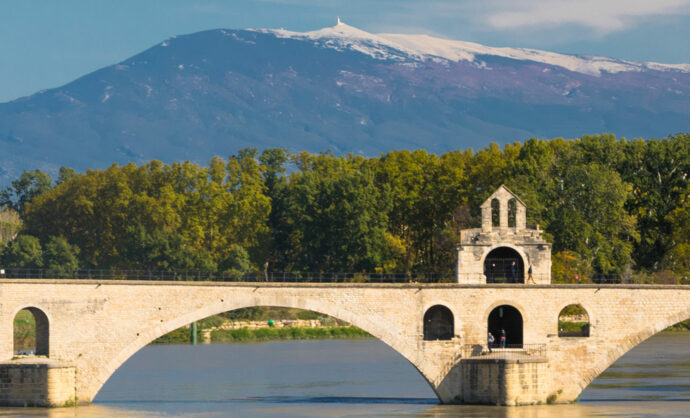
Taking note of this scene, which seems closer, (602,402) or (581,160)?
(602,402)

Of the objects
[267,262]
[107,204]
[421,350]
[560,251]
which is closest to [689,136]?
[560,251]

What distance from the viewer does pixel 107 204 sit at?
334 feet

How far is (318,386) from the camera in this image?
198 ft

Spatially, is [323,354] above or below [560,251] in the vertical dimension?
below

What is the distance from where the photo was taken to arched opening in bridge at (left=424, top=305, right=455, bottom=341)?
181 ft

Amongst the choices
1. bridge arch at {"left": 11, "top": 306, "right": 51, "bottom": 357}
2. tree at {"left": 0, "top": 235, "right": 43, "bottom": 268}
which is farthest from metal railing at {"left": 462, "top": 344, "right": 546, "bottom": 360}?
tree at {"left": 0, "top": 235, "right": 43, "bottom": 268}

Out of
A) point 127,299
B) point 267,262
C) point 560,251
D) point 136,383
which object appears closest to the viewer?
point 127,299

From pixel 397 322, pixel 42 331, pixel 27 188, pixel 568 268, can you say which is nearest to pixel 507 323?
pixel 397 322

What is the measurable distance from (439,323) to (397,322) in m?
2.93

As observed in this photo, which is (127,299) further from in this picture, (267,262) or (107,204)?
(107,204)

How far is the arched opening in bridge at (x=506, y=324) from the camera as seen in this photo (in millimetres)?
56122

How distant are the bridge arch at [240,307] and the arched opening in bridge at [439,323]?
243 centimetres

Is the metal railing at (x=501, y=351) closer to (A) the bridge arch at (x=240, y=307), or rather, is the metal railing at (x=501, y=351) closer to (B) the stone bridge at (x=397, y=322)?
(B) the stone bridge at (x=397, y=322)

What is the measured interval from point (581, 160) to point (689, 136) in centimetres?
857
